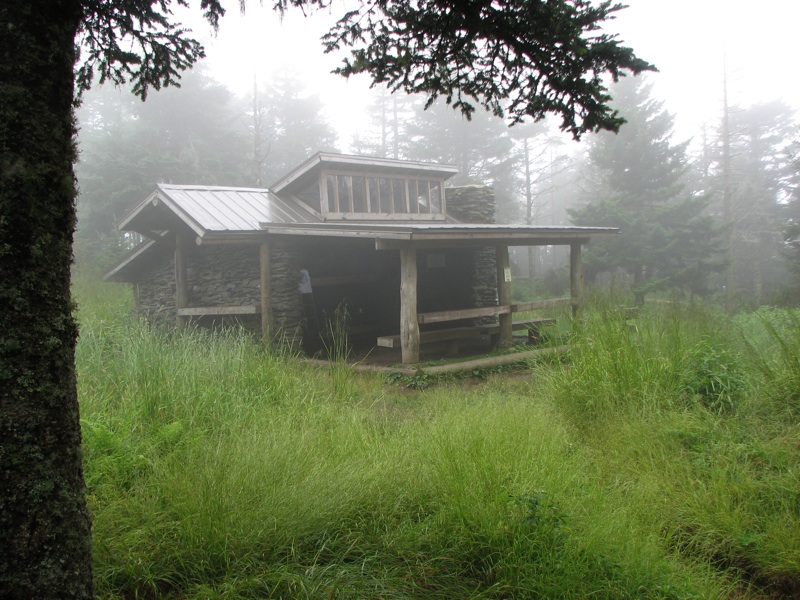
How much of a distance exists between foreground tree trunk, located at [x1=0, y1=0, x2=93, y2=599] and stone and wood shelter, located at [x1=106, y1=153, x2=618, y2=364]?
24.6 ft

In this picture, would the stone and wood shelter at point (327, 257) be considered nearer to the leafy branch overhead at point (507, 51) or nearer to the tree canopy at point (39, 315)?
the leafy branch overhead at point (507, 51)

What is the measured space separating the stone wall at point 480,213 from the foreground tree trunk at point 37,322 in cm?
1385

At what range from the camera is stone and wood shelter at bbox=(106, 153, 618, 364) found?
37.0ft

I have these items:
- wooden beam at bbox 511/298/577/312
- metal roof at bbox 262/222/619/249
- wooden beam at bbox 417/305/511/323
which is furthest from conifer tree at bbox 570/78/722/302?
wooden beam at bbox 417/305/511/323

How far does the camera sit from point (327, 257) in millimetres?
13594

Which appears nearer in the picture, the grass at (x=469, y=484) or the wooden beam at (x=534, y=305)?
the grass at (x=469, y=484)

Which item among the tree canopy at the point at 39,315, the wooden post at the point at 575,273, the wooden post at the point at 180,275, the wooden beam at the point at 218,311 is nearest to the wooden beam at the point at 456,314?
the wooden post at the point at 575,273

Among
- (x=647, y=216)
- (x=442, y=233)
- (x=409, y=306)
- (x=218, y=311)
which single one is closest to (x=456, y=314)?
(x=409, y=306)

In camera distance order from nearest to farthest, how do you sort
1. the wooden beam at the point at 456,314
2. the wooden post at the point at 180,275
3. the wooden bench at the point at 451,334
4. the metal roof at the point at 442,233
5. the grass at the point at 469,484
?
the grass at the point at 469,484
the metal roof at the point at 442,233
the wooden beam at the point at 456,314
the wooden bench at the point at 451,334
the wooden post at the point at 180,275

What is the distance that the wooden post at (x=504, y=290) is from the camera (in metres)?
11.8

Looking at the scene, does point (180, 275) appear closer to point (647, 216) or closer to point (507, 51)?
point (507, 51)

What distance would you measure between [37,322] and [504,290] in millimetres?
10548

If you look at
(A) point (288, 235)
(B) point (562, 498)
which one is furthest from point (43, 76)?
(A) point (288, 235)

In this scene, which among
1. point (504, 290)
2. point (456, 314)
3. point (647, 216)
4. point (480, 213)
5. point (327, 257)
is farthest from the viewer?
point (647, 216)
